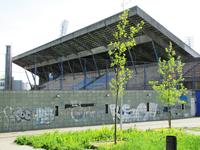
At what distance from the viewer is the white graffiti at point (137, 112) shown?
2797 cm

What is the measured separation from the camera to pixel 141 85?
34.4 m

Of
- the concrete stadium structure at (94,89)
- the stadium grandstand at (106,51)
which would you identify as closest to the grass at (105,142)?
the concrete stadium structure at (94,89)

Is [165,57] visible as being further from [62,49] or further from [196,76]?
[62,49]

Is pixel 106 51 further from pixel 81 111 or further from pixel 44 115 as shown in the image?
pixel 44 115

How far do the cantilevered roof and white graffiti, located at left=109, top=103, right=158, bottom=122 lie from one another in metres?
9.09

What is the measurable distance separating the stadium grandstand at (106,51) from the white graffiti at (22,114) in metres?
6.64

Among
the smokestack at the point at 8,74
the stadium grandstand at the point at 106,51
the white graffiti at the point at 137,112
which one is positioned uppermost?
the stadium grandstand at the point at 106,51

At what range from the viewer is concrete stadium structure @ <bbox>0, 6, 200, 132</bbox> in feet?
74.8

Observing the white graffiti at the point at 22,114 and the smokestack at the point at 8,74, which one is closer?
the white graffiti at the point at 22,114

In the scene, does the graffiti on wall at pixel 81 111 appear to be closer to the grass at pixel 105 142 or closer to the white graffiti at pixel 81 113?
the white graffiti at pixel 81 113

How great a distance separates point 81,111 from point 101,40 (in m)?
16.4

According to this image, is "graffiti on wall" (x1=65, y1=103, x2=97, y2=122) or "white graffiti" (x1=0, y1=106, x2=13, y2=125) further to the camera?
"graffiti on wall" (x1=65, y1=103, x2=97, y2=122)

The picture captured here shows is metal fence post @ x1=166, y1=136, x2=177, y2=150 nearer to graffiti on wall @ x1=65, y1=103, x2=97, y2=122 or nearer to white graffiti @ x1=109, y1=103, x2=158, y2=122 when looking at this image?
graffiti on wall @ x1=65, y1=103, x2=97, y2=122

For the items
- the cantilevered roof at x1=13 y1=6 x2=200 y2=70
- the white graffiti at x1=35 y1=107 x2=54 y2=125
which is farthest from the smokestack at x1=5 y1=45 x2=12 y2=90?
the cantilevered roof at x1=13 y1=6 x2=200 y2=70
